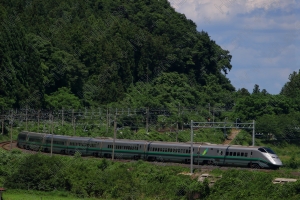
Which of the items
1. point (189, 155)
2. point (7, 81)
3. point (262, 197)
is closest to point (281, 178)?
point (262, 197)

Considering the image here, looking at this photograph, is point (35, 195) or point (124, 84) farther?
point (124, 84)

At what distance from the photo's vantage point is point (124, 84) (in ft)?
385

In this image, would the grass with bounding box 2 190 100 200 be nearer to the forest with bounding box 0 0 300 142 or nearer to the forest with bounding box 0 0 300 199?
the forest with bounding box 0 0 300 199

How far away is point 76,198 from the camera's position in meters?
47.2

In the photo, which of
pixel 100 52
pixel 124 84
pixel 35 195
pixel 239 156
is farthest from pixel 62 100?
pixel 35 195

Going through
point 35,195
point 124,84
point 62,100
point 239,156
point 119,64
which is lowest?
point 35,195

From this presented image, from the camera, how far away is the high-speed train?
170ft

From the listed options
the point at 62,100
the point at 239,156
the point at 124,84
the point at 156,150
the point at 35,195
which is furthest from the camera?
the point at 124,84

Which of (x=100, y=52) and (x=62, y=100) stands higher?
(x=100, y=52)

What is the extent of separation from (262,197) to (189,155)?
1525cm

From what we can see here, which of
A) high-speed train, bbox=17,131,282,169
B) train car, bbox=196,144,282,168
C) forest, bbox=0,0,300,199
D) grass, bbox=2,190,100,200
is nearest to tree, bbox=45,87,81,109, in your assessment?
forest, bbox=0,0,300,199

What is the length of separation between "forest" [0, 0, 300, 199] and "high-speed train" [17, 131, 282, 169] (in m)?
4.30

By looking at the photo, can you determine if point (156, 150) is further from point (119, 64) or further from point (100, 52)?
point (100, 52)

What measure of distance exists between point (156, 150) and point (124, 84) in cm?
5919
